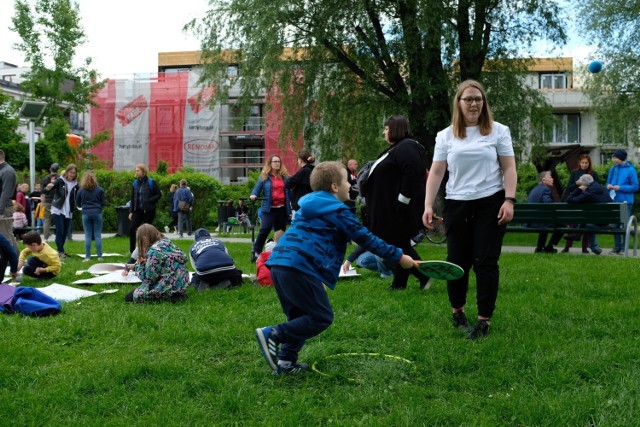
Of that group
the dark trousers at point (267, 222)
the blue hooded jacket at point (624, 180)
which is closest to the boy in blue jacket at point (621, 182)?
the blue hooded jacket at point (624, 180)

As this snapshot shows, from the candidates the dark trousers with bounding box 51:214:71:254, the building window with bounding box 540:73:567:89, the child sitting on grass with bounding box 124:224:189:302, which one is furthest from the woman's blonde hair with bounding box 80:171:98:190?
the building window with bounding box 540:73:567:89

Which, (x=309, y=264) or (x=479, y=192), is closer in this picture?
(x=309, y=264)

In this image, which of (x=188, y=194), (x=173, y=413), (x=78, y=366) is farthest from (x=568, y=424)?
(x=188, y=194)

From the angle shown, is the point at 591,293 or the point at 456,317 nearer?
the point at 456,317

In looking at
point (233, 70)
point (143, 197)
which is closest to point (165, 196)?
point (233, 70)

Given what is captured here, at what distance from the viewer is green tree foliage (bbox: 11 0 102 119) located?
3584cm

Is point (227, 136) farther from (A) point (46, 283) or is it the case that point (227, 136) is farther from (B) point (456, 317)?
(B) point (456, 317)

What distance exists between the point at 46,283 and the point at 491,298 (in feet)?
21.8

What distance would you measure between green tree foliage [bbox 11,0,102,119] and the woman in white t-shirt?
35.0 meters

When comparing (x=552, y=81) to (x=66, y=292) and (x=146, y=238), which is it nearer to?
(x=146, y=238)

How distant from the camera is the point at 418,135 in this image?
57.7ft

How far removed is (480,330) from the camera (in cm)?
533

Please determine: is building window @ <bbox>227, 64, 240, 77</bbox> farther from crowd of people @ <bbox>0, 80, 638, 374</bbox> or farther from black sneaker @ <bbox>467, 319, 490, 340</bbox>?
black sneaker @ <bbox>467, 319, 490, 340</bbox>

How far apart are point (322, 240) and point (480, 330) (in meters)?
1.66
